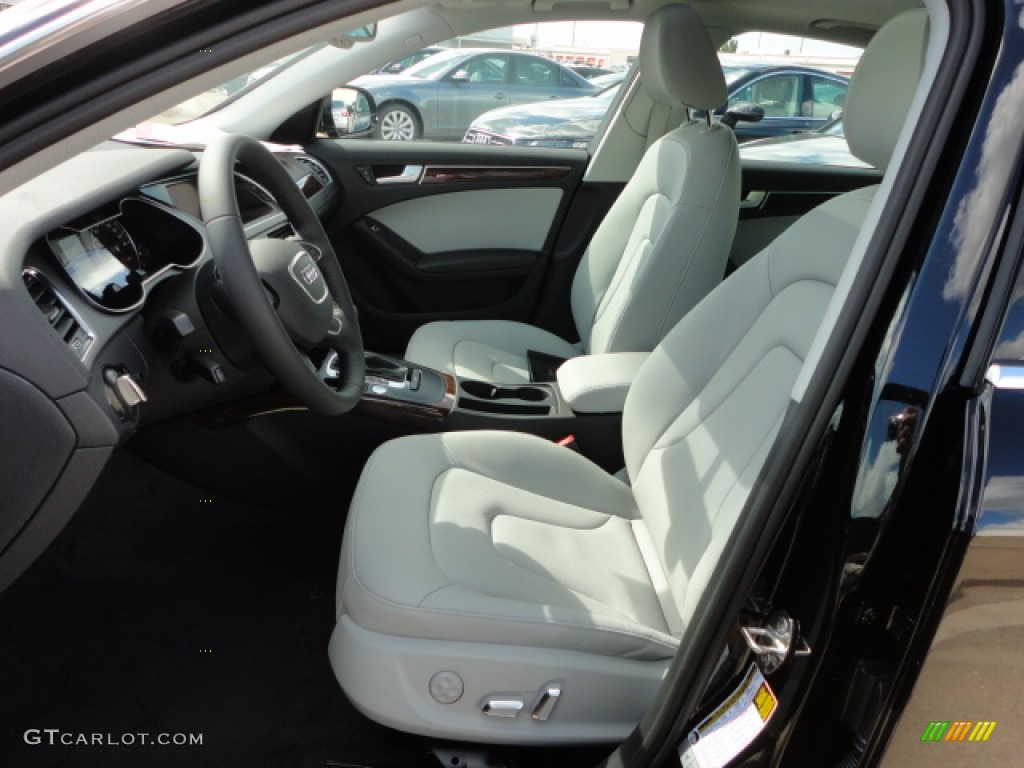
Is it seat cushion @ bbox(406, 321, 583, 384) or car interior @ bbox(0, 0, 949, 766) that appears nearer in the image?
car interior @ bbox(0, 0, 949, 766)

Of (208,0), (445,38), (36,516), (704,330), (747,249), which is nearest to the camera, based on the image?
(208,0)

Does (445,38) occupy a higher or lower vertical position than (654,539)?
higher

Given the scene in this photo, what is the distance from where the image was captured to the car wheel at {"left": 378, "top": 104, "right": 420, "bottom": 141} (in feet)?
10.2

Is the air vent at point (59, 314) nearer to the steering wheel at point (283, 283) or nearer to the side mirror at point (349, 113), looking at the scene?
the steering wheel at point (283, 283)

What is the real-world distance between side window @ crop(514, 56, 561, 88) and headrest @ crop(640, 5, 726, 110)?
1.86m

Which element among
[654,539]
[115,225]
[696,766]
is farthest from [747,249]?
[696,766]

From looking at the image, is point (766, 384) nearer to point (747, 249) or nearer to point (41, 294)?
point (41, 294)

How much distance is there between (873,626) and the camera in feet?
3.10

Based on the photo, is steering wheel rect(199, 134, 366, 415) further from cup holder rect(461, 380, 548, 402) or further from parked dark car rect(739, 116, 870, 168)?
parked dark car rect(739, 116, 870, 168)

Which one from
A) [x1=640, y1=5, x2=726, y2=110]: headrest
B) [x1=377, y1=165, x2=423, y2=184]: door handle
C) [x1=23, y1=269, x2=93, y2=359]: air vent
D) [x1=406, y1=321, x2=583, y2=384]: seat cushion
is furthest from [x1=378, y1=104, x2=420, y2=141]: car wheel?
[x1=23, y1=269, x2=93, y2=359]: air vent

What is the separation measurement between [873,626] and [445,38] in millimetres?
1969

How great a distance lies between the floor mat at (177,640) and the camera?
160 centimetres

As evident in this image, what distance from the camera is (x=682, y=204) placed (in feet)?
7.50
